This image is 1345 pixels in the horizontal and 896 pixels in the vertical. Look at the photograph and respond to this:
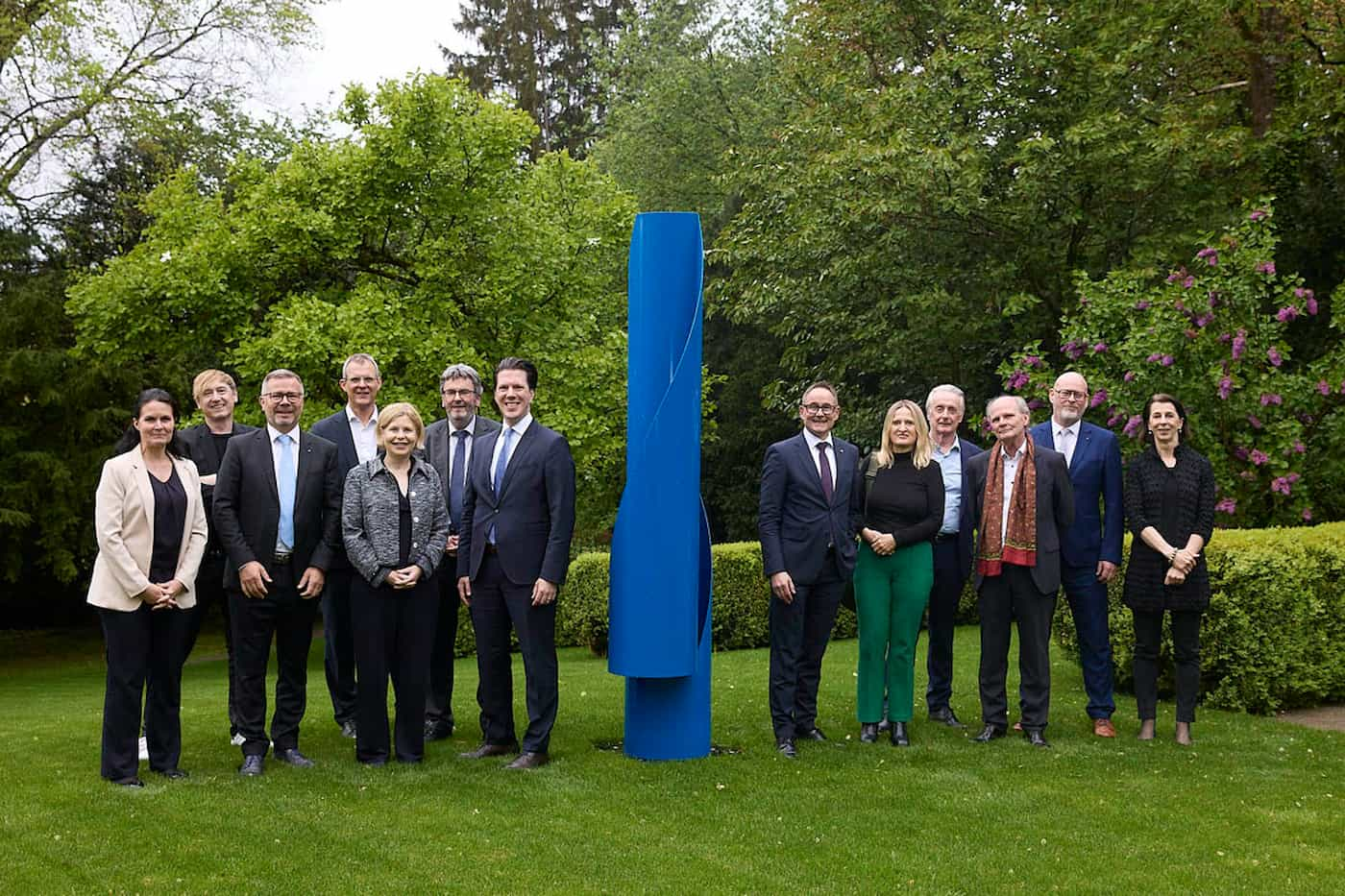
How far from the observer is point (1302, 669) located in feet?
27.2

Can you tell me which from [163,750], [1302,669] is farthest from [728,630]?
[163,750]

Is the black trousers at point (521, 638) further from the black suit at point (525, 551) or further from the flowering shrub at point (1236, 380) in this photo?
the flowering shrub at point (1236, 380)

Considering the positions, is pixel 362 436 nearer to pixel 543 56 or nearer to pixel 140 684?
pixel 140 684

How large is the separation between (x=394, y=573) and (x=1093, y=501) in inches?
163

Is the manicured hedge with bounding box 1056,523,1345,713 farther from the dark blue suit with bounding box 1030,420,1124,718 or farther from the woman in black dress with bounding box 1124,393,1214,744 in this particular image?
the dark blue suit with bounding box 1030,420,1124,718

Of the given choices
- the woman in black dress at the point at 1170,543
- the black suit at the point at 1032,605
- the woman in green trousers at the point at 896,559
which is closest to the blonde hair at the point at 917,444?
the woman in green trousers at the point at 896,559

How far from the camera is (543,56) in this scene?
115 ft

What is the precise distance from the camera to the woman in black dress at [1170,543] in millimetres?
6848

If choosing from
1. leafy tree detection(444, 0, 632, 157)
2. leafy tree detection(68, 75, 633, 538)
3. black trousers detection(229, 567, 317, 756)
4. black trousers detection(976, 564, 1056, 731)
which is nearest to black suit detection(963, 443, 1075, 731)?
black trousers detection(976, 564, 1056, 731)

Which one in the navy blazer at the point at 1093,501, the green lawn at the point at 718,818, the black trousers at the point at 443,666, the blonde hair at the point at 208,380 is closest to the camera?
the green lawn at the point at 718,818

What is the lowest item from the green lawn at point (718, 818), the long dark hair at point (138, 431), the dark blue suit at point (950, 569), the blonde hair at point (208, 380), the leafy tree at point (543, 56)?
the green lawn at point (718, 818)

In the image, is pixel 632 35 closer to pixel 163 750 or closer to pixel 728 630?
pixel 728 630

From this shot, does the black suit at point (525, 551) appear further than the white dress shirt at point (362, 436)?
No

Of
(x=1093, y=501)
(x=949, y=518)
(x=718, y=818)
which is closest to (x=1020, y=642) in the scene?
(x=949, y=518)
